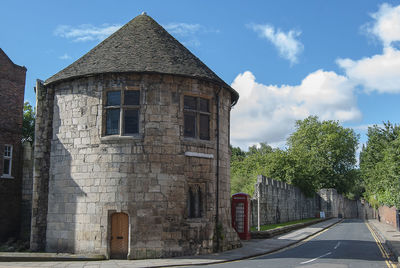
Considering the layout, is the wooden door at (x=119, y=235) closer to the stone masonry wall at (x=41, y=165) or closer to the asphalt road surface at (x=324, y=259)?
the stone masonry wall at (x=41, y=165)

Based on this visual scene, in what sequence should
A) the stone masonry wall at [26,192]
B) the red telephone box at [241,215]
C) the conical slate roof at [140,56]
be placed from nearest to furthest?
the conical slate roof at [140,56] → the stone masonry wall at [26,192] → the red telephone box at [241,215]

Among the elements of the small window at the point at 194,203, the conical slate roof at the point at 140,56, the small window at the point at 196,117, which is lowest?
the small window at the point at 194,203

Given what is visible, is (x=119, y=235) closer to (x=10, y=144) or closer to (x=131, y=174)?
Result: (x=131, y=174)

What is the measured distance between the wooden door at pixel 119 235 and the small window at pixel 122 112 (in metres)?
3.09

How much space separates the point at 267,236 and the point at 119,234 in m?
10.3

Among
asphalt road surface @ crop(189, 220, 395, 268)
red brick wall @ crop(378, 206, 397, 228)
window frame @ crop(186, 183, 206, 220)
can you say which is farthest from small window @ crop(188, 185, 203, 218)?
red brick wall @ crop(378, 206, 397, 228)

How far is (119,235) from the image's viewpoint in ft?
48.3

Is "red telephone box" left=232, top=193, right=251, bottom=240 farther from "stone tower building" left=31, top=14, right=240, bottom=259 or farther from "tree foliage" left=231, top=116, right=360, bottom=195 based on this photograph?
"tree foliage" left=231, top=116, right=360, bottom=195

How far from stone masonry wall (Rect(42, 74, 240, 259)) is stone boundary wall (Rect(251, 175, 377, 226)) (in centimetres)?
1127

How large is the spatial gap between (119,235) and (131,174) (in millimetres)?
2198

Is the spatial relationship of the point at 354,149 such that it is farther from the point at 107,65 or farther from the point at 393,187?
the point at 107,65

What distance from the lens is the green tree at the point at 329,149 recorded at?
6375cm

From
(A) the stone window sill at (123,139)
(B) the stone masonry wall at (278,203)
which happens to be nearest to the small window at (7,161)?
(A) the stone window sill at (123,139)

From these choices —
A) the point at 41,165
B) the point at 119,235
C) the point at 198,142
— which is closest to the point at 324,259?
the point at 198,142
